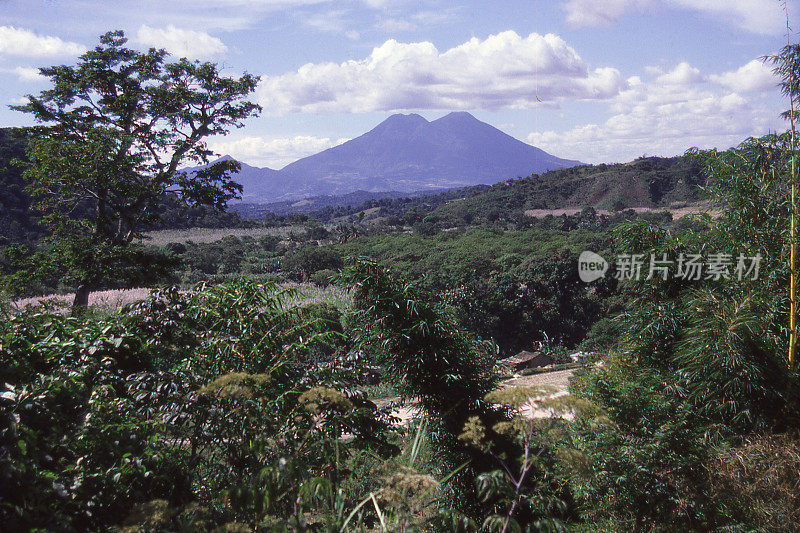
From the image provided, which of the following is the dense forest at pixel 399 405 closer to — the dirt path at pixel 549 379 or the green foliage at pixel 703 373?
the green foliage at pixel 703 373

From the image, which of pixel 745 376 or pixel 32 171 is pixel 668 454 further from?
pixel 32 171

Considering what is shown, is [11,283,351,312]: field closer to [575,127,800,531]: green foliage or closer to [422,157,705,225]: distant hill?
[575,127,800,531]: green foliage

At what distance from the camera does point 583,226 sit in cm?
4691

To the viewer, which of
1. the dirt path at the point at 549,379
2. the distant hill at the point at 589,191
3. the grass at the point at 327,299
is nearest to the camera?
the grass at the point at 327,299

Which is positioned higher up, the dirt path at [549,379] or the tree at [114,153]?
the tree at [114,153]

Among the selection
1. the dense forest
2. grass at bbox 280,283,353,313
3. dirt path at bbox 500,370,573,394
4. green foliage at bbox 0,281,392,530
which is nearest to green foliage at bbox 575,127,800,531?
the dense forest

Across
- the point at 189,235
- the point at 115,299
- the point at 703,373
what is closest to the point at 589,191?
the point at 189,235

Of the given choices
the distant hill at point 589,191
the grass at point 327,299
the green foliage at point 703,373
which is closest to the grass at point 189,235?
the distant hill at point 589,191

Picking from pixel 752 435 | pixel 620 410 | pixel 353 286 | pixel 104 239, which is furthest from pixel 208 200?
pixel 752 435

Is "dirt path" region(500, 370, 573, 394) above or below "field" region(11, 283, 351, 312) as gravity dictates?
below

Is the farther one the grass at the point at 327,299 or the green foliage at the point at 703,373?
the green foliage at the point at 703,373

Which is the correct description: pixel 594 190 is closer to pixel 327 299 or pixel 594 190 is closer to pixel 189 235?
pixel 189 235

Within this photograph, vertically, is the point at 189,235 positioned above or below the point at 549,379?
above

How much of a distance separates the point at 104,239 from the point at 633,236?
8285 millimetres
